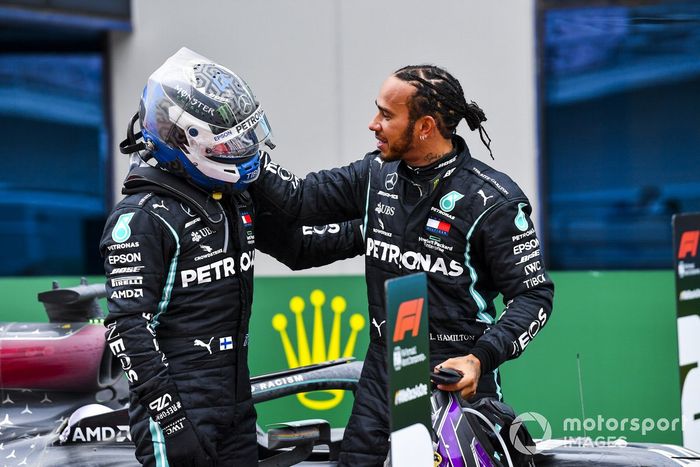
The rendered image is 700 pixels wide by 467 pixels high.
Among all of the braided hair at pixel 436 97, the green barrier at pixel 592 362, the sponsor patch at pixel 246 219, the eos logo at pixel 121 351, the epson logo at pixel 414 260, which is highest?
the braided hair at pixel 436 97

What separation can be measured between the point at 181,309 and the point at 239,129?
1.89 feet

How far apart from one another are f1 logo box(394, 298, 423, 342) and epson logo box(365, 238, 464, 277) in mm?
610

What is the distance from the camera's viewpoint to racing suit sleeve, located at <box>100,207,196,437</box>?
10.9 ft

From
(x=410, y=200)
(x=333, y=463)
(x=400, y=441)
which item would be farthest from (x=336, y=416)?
(x=400, y=441)

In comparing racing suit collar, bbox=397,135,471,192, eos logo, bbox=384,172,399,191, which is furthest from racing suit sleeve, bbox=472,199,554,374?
eos logo, bbox=384,172,399,191

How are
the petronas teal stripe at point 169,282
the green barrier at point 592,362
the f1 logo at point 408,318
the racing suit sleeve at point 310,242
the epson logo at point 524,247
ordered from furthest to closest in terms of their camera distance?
1. the green barrier at point 592,362
2. the racing suit sleeve at point 310,242
3. the epson logo at point 524,247
4. the petronas teal stripe at point 169,282
5. the f1 logo at point 408,318

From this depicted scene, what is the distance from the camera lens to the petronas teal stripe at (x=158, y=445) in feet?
11.2

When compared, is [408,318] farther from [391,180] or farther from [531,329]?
[391,180]

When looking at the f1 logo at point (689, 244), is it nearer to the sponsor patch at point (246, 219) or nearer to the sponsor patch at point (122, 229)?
the sponsor patch at point (246, 219)

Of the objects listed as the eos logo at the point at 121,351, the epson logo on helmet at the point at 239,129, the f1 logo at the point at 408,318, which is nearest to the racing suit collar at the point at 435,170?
the epson logo on helmet at the point at 239,129

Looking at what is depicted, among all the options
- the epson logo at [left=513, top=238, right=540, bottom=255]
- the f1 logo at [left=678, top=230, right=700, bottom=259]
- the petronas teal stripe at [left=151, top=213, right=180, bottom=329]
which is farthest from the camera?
the f1 logo at [left=678, top=230, right=700, bottom=259]

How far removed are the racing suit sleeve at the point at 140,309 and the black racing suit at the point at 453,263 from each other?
0.64 metres

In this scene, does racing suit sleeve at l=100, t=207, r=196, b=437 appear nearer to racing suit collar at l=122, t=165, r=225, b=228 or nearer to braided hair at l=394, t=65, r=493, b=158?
racing suit collar at l=122, t=165, r=225, b=228

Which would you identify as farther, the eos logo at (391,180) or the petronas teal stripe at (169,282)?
the eos logo at (391,180)
